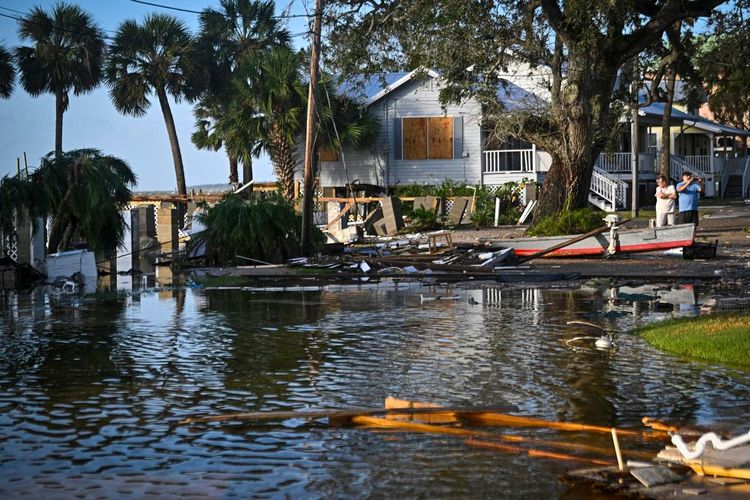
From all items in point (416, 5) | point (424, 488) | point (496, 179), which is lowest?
point (424, 488)

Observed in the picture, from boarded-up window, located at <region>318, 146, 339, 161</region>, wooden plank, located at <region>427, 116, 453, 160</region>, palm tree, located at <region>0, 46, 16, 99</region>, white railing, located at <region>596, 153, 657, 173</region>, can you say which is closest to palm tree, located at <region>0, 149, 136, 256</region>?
boarded-up window, located at <region>318, 146, 339, 161</region>

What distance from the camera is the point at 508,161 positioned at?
4828 centimetres

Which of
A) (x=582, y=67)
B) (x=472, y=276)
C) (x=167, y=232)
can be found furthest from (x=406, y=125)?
(x=472, y=276)

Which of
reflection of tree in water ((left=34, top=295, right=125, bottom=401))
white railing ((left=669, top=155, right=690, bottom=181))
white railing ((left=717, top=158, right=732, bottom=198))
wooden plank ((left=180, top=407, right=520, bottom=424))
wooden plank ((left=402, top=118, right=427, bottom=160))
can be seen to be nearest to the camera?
wooden plank ((left=180, top=407, right=520, bottom=424))

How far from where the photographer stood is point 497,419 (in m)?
8.32

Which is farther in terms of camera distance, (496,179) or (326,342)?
(496,179)

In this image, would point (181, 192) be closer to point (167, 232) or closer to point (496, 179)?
point (496, 179)

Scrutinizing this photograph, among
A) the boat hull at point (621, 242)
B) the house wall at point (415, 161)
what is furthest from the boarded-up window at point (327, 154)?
the boat hull at point (621, 242)

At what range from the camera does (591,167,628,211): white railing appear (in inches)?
1827

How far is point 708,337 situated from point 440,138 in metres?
37.1

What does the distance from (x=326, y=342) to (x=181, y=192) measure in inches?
1962

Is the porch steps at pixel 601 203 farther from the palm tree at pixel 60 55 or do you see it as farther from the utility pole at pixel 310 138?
the palm tree at pixel 60 55

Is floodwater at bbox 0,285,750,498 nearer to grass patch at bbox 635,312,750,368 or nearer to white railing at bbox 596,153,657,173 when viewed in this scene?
grass patch at bbox 635,312,750,368

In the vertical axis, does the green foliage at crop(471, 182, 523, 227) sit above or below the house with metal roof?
below
